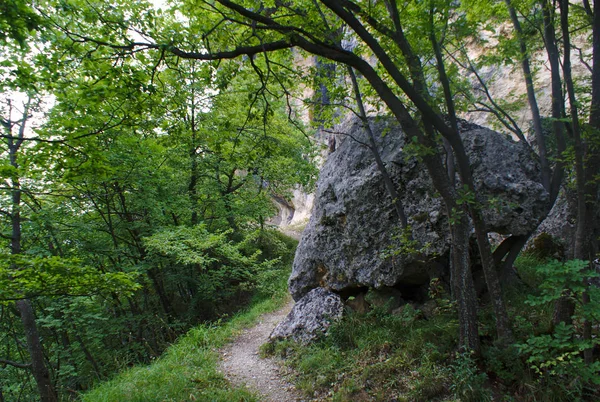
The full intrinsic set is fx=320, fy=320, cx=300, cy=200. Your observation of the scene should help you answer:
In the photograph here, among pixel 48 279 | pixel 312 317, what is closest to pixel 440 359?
pixel 312 317

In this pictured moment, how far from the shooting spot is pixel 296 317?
6.81 meters

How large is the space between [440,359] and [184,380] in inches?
158

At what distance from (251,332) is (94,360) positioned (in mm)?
5256

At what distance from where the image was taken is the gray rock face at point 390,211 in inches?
211

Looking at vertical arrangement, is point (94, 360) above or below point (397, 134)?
below

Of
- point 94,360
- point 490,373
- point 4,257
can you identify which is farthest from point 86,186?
point 490,373

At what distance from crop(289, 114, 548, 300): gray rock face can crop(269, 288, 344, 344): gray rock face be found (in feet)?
1.14

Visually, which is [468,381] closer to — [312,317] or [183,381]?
[312,317]

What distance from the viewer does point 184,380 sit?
5.24 metres

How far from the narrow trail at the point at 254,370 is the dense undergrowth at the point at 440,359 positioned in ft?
0.87

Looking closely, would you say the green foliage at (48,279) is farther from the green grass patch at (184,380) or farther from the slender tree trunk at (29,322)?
the slender tree trunk at (29,322)

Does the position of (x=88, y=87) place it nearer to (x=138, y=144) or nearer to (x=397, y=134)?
(x=138, y=144)

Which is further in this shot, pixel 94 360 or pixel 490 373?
pixel 94 360

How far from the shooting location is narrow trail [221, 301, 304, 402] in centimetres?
508
